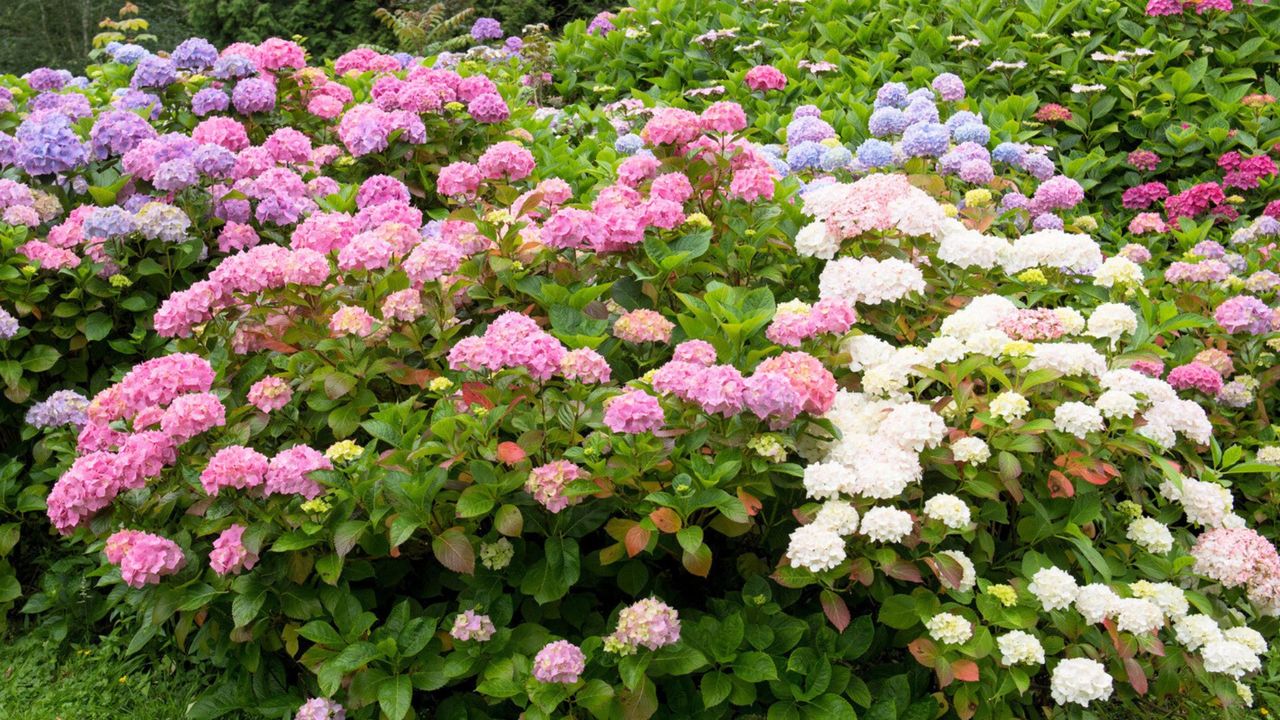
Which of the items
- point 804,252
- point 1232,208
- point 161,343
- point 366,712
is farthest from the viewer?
point 1232,208

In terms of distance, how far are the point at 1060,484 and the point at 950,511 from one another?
377mm

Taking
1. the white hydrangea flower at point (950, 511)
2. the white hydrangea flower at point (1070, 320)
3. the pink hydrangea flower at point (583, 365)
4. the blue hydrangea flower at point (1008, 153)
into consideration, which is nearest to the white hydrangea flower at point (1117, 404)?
the white hydrangea flower at point (1070, 320)

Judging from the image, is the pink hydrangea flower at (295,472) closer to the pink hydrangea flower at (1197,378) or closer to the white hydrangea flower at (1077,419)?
the white hydrangea flower at (1077,419)

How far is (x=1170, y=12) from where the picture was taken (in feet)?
19.1

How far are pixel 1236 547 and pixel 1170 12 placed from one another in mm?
4162

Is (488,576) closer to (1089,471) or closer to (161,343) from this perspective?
(1089,471)

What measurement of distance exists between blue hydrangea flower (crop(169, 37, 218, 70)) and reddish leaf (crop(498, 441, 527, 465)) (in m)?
2.91

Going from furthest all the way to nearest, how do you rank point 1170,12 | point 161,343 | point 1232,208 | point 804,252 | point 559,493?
point 1170,12 → point 1232,208 → point 161,343 → point 804,252 → point 559,493

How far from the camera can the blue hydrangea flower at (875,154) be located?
13.5ft

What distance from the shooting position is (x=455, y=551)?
7.75 ft

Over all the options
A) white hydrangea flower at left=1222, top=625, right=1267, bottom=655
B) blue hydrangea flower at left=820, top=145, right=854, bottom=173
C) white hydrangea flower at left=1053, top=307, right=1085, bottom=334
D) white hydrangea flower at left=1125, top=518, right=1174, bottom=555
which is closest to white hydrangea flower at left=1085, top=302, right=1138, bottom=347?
white hydrangea flower at left=1053, top=307, right=1085, bottom=334

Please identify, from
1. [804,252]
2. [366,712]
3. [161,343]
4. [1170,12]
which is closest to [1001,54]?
[1170,12]

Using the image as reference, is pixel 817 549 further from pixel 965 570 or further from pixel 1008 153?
pixel 1008 153

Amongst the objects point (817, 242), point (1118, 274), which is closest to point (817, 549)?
point (817, 242)
